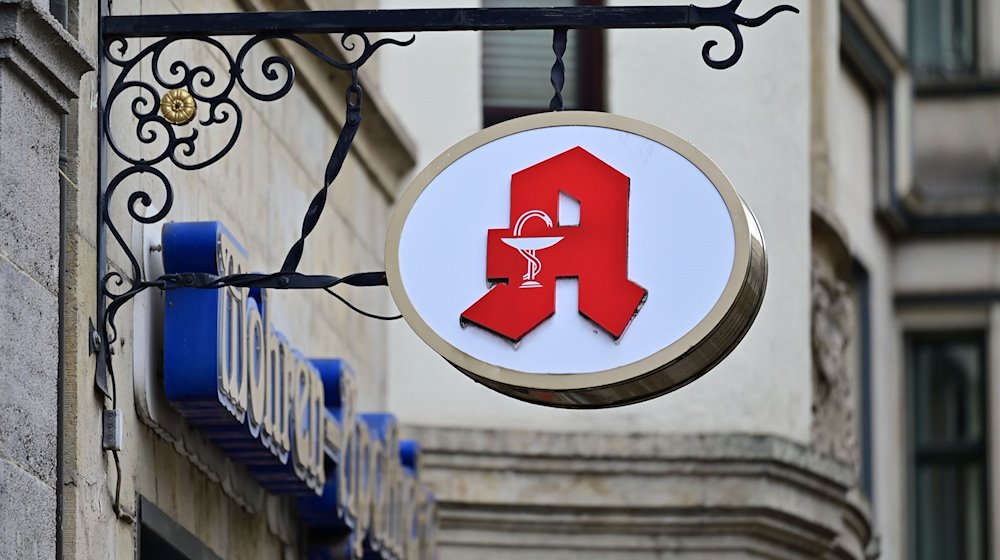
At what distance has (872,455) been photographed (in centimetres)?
2161

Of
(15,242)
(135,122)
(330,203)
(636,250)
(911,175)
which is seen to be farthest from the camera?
(911,175)

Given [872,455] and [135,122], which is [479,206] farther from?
[872,455]

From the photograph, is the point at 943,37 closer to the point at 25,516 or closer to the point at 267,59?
the point at 267,59

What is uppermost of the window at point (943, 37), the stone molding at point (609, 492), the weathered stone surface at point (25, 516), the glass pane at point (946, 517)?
the window at point (943, 37)

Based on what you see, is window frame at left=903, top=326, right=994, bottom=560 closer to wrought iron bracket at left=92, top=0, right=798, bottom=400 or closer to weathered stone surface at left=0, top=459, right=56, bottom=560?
wrought iron bracket at left=92, top=0, right=798, bottom=400

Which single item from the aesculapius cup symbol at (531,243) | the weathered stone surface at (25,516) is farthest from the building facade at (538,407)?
the aesculapius cup symbol at (531,243)

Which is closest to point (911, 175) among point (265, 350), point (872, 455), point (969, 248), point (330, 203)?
point (969, 248)

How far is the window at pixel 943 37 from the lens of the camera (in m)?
24.2

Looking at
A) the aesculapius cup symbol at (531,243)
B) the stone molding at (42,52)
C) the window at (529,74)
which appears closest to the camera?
the stone molding at (42,52)

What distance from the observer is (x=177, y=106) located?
950 centimetres

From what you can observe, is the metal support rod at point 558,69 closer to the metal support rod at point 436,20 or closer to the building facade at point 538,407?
the metal support rod at point 436,20

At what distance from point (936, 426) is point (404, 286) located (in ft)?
48.5

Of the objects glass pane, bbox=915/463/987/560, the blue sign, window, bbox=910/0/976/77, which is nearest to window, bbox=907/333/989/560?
glass pane, bbox=915/463/987/560

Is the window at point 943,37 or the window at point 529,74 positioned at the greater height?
the window at point 943,37
